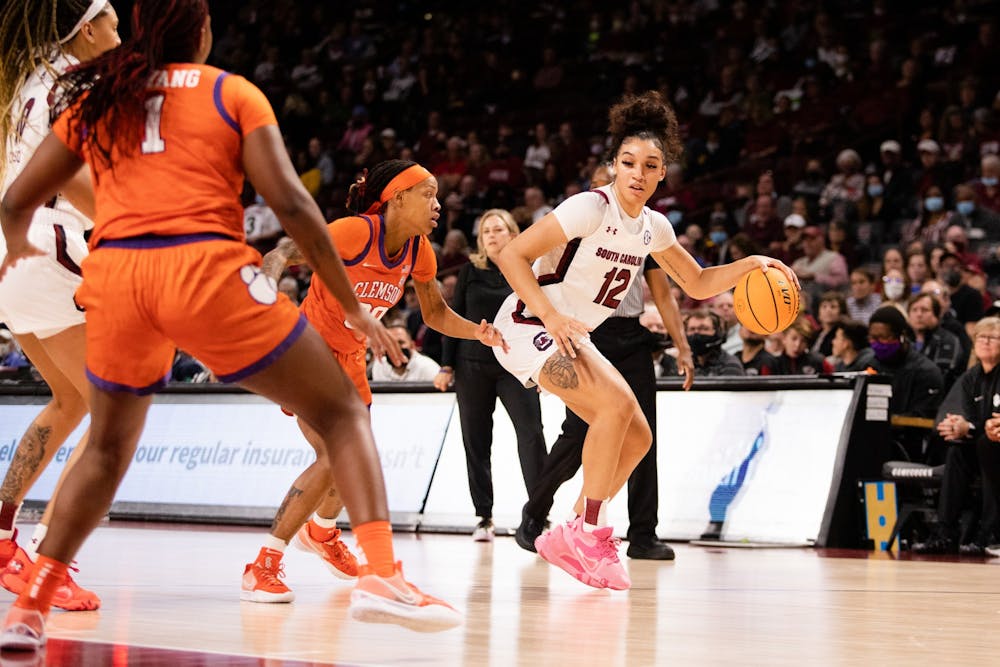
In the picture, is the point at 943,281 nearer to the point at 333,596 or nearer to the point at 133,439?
the point at 333,596

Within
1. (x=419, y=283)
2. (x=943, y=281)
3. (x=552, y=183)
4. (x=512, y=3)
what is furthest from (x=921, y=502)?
(x=512, y=3)

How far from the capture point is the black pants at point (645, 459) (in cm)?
784

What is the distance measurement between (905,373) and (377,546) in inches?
264

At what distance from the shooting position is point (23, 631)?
11.6ft

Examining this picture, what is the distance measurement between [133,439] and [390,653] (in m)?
0.93

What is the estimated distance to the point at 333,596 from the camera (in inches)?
213

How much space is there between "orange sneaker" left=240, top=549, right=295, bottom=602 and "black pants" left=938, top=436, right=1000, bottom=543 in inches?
199

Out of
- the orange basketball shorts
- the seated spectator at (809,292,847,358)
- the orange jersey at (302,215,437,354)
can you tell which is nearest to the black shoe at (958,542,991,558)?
the seated spectator at (809,292,847,358)

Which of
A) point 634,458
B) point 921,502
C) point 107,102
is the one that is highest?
point 107,102

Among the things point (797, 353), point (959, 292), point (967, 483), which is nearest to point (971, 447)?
point (967, 483)

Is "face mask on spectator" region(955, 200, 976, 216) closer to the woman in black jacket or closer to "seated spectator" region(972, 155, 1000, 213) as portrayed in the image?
"seated spectator" region(972, 155, 1000, 213)

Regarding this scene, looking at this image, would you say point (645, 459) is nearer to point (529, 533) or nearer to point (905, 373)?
point (529, 533)

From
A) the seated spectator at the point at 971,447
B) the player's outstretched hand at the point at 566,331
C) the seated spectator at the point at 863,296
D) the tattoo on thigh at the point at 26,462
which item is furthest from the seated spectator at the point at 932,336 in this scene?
the tattoo on thigh at the point at 26,462

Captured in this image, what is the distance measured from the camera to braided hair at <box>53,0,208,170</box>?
362 centimetres
